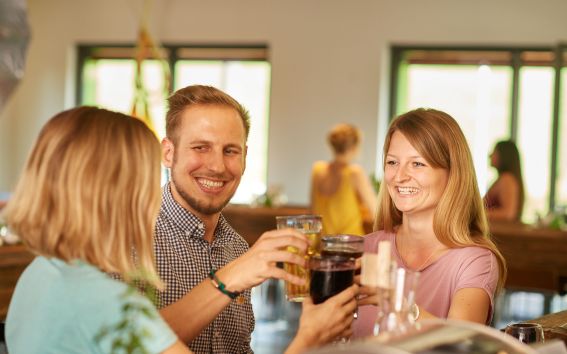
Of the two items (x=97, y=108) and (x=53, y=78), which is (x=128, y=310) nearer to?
(x=97, y=108)

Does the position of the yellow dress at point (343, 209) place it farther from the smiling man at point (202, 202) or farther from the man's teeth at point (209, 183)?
the man's teeth at point (209, 183)

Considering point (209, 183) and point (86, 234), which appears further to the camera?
point (209, 183)

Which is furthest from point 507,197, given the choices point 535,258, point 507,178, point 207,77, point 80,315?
A: point 80,315

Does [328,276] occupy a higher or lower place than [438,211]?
lower

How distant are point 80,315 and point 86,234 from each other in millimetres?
144

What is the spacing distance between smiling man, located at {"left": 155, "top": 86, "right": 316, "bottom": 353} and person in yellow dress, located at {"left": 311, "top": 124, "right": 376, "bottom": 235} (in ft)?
13.7

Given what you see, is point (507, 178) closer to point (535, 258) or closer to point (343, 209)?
point (535, 258)

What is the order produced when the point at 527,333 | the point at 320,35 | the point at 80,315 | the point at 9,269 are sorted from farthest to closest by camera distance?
the point at 320,35 < the point at 9,269 < the point at 527,333 < the point at 80,315

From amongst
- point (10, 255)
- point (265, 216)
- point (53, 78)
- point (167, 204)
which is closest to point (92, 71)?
point (53, 78)

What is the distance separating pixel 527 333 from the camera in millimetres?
2018

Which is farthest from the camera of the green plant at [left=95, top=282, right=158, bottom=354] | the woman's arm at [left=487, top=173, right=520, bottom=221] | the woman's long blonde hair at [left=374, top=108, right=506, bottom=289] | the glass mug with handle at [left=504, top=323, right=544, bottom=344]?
the woman's arm at [left=487, top=173, right=520, bottom=221]

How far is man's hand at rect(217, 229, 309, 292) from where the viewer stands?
179 cm

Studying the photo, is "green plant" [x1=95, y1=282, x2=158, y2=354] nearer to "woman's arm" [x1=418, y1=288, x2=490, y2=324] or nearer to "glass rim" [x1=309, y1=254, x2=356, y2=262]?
"glass rim" [x1=309, y1=254, x2=356, y2=262]

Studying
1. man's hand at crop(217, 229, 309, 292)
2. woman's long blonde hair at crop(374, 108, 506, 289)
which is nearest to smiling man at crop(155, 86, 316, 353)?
man's hand at crop(217, 229, 309, 292)
